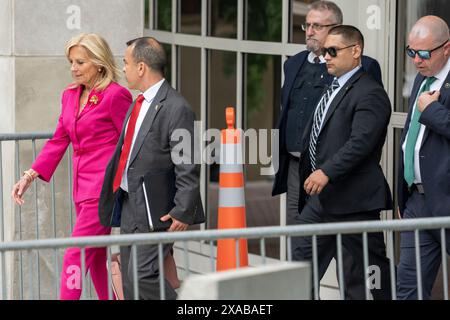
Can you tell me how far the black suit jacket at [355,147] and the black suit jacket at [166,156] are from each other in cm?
72

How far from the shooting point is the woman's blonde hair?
7559mm

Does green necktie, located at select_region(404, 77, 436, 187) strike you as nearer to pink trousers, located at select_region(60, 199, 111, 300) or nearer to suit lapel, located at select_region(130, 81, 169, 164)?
suit lapel, located at select_region(130, 81, 169, 164)

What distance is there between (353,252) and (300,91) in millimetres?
1123

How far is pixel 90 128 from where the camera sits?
764 cm

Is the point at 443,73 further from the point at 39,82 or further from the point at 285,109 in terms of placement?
the point at 39,82

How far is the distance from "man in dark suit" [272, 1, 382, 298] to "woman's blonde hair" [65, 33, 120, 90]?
1080 millimetres

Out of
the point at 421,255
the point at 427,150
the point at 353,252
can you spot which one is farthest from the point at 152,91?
the point at 421,255

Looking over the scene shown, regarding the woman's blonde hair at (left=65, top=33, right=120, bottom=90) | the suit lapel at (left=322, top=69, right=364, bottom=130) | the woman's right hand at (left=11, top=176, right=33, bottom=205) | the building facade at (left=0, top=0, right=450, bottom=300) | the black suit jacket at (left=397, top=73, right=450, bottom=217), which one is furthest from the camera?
the building facade at (left=0, top=0, right=450, bottom=300)

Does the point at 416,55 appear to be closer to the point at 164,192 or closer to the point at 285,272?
the point at 164,192

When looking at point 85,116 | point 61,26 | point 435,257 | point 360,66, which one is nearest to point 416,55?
point 360,66

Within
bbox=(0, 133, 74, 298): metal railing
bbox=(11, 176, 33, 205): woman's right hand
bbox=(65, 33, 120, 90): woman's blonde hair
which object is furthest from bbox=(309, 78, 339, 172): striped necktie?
bbox=(0, 133, 74, 298): metal railing

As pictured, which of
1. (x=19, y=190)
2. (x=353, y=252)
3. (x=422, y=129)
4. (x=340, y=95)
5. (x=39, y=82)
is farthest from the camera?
(x=39, y=82)

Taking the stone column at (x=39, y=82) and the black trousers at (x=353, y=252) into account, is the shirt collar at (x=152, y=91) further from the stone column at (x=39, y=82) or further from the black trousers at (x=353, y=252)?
the stone column at (x=39, y=82)

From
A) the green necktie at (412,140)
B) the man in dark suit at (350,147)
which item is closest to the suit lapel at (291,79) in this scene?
the man in dark suit at (350,147)
